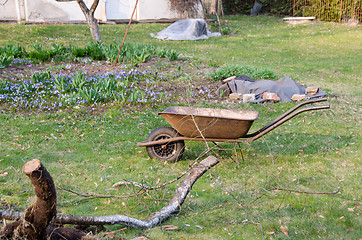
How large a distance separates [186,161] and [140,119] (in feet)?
6.06

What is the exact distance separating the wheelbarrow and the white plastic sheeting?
10.3m

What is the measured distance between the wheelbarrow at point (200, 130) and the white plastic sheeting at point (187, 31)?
10335 mm

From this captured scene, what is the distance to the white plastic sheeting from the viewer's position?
48.6 feet

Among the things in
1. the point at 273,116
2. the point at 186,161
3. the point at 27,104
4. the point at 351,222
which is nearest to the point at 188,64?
the point at 273,116

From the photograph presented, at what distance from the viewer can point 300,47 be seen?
13430 millimetres

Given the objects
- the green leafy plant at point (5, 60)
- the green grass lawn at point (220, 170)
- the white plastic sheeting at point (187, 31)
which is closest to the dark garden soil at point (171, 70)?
the green leafy plant at point (5, 60)

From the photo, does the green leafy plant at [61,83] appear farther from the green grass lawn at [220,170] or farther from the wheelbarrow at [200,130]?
the wheelbarrow at [200,130]

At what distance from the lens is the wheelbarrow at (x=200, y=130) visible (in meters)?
4.35

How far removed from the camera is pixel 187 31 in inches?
595

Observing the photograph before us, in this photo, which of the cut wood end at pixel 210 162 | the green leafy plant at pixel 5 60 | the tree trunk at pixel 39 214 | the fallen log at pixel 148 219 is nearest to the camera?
the tree trunk at pixel 39 214

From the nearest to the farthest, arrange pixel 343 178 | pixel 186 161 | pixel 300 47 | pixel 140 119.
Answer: pixel 343 178, pixel 186 161, pixel 140 119, pixel 300 47

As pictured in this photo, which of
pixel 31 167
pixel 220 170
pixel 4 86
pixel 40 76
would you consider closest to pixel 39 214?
pixel 31 167

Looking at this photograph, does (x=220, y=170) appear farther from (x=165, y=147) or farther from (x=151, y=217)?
(x=151, y=217)

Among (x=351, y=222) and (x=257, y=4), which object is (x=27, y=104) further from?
(x=257, y=4)
